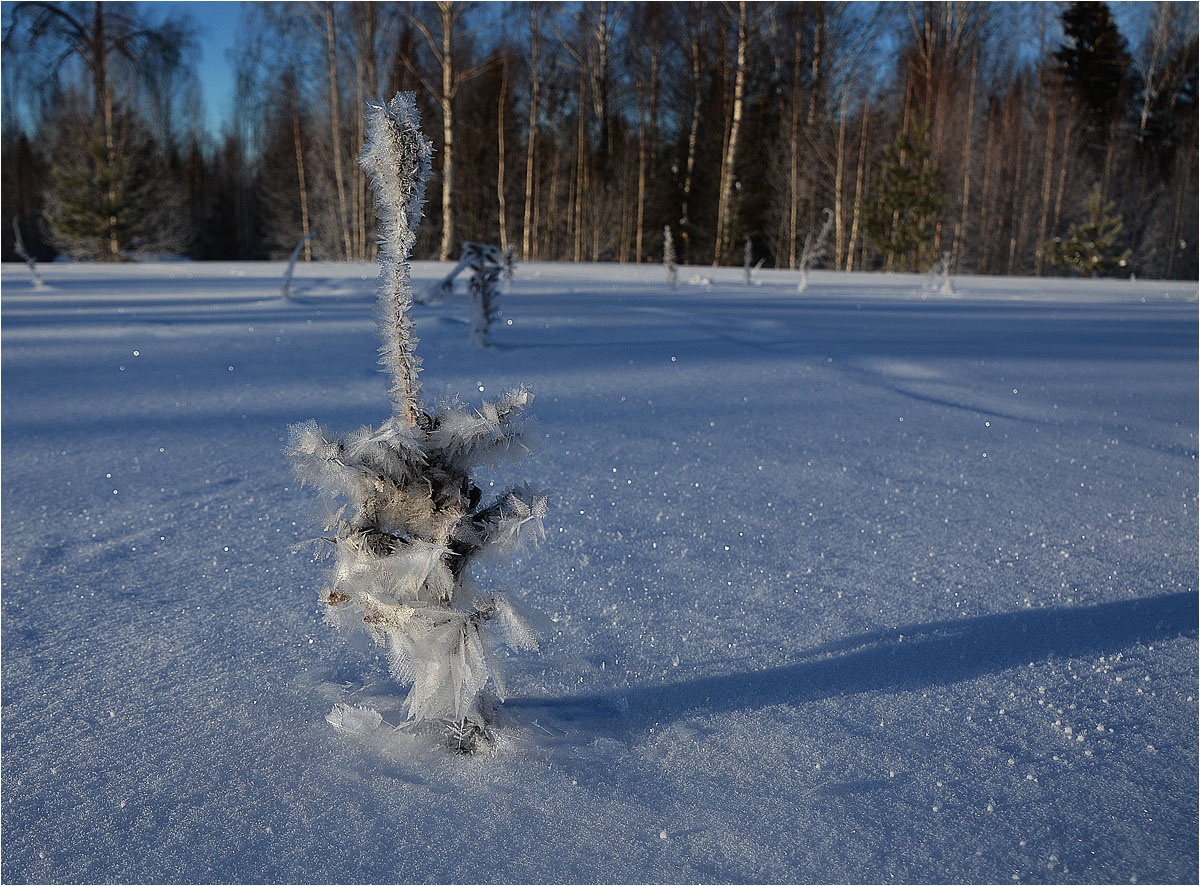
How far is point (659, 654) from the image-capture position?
1.67 m

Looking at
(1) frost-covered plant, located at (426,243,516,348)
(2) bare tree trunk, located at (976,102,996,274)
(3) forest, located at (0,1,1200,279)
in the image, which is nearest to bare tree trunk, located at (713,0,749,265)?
(3) forest, located at (0,1,1200,279)

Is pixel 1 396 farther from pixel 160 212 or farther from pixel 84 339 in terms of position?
pixel 160 212

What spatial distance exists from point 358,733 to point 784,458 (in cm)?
215

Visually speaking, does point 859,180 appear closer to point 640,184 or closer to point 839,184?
point 839,184

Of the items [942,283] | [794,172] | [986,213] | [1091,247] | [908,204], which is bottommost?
[942,283]

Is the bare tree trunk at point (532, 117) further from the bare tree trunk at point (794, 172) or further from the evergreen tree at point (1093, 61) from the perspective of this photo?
the evergreen tree at point (1093, 61)

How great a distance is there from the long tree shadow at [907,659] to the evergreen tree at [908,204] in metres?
17.1

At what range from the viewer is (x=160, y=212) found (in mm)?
21156

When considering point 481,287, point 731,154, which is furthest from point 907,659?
point 731,154

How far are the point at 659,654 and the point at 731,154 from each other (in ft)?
60.6

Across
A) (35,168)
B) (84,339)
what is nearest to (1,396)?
(84,339)

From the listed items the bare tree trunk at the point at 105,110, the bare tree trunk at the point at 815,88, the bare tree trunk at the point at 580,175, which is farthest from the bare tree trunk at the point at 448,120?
the bare tree trunk at the point at 815,88

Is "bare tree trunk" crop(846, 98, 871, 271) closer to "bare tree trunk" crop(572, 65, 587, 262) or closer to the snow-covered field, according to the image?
"bare tree trunk" crop(572, 65, 587, 262)

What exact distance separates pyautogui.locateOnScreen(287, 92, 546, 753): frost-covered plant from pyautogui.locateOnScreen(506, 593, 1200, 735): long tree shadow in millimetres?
322
